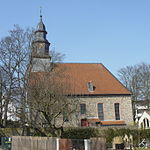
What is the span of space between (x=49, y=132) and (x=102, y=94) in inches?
527

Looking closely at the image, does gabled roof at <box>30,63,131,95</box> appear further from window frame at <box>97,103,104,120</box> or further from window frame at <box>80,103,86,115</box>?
window frame at <box>97,103,104,120</box>

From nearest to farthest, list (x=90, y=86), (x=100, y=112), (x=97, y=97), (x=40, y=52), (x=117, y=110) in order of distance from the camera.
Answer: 1. (x=40, y=52)
2. (x=100, y=112)
3. (x=97, y=97)
4. (x=117, y=110)
5. (x=90, y=86)

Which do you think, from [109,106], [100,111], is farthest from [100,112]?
[109,106]

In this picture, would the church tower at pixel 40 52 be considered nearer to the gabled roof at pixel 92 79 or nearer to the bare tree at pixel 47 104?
the bare tree at pixel 47 104

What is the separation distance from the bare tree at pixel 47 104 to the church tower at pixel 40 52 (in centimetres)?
271

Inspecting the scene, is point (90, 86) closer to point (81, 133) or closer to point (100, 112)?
point (100, 112)

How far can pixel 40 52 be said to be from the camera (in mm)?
28125

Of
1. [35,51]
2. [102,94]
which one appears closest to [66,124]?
[102,94]

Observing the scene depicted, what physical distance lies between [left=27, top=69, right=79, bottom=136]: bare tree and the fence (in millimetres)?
4339

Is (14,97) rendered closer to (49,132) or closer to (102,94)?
(49,132)

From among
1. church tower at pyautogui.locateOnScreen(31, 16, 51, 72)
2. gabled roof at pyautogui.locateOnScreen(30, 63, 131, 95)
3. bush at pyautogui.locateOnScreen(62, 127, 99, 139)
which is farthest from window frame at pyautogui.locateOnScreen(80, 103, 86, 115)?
church tower at pyautogui.locateOnScreen(31, 16, 51, 72)

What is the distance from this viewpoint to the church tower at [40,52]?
2569cm

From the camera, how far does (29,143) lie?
1447 centimetres

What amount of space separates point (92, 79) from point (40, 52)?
1051cm
